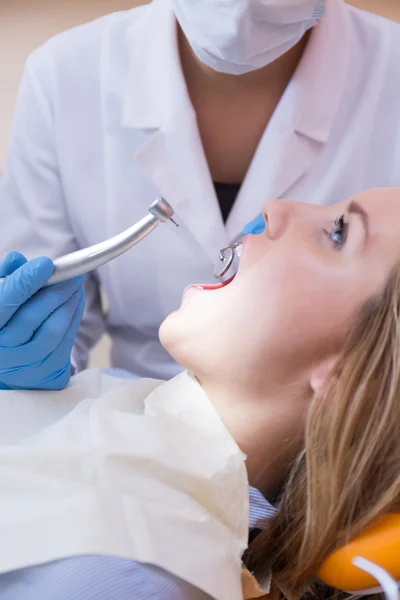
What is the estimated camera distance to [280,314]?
31.3 inches

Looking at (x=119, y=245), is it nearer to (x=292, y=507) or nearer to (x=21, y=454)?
(x=21, y=454)

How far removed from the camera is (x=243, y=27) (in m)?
0.88

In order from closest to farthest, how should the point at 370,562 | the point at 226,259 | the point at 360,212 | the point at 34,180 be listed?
the point at 370,562 → the point at 360,212 → the point at 226,259 → the point at 34,180

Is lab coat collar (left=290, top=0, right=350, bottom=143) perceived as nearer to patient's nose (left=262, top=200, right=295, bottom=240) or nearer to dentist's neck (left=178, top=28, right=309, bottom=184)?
dentist's neck (left=178, top=28, right=309, bottom=184)

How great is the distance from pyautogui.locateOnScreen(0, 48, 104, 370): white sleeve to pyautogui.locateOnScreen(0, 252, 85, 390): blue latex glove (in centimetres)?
20

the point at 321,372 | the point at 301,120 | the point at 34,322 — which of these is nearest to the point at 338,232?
the point at 321,372

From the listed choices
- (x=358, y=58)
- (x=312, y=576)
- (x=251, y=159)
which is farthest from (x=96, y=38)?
(x=312, y=576)

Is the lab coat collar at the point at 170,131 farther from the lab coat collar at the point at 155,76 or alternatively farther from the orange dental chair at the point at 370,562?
the orange dental chair at the point at 370,562

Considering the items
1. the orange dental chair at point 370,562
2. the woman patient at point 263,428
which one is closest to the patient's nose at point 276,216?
the woman patient at point 263,428

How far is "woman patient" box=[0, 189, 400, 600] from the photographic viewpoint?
722mm

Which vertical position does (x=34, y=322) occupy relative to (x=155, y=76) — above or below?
below

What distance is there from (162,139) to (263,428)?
511mm

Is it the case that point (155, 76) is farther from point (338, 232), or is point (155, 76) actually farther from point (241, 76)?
point (338, 232)

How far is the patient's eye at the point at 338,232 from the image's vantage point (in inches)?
32.8
